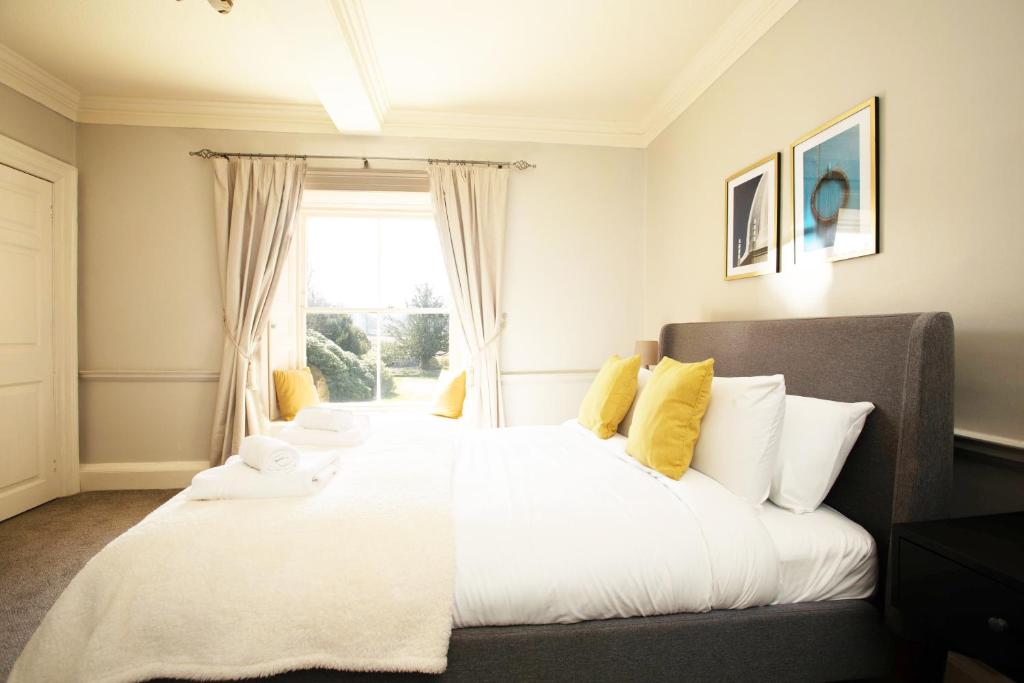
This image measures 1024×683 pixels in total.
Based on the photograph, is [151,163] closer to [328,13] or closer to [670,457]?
[328,13]

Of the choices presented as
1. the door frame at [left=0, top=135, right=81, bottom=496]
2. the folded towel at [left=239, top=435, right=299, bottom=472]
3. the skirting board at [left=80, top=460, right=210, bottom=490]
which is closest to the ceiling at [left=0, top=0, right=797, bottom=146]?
the door frame at [left=0, top=135, right=81, bottom=496]

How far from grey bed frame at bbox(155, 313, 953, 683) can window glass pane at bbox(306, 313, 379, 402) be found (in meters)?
2.93

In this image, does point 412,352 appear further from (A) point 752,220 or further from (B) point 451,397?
(A) point 752,220

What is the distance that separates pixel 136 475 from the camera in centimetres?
345

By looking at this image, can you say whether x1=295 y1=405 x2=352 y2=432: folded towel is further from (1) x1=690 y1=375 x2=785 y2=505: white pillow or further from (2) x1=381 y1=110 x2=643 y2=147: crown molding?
(2) x1=381 y1=110 x2=643 y2=147: crown molding

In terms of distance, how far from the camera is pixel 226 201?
11.3ft

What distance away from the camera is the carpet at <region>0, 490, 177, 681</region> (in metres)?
1.91

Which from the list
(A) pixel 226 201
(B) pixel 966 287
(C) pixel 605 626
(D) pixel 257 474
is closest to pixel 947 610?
(C) pixel 605 626

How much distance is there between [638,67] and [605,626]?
10.0ft

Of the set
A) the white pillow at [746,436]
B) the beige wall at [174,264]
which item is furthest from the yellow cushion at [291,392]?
the white pillow at [746,436]

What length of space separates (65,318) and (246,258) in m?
1.27

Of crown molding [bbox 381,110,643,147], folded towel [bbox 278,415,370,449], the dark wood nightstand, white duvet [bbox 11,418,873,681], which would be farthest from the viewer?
crown molding [bbox 381,110,643,147]

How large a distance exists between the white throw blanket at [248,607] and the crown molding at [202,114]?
123 inches

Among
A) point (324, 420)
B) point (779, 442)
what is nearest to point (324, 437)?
point (324, 420)
